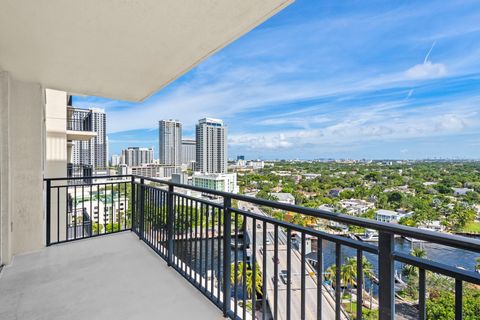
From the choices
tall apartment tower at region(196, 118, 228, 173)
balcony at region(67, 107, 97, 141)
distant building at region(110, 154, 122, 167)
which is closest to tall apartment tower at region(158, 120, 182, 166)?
distant building at region(110, 154, 122, 167)

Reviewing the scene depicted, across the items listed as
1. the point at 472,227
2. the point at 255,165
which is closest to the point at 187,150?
the point at 255,165

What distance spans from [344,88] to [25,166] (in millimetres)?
46698

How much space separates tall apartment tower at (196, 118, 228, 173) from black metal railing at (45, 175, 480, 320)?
17.6 m

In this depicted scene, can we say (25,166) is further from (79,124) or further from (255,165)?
(255,165)

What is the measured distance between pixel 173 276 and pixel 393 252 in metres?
2.36

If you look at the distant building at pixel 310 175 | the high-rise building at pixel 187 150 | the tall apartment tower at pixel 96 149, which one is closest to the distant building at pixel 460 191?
the distant building at pixel 310 175

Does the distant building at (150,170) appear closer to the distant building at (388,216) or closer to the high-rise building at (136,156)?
the distant building at (388,216)

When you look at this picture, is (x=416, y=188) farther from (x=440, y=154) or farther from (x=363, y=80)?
(x=363, y=80)

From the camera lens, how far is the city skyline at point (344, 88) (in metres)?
27.6

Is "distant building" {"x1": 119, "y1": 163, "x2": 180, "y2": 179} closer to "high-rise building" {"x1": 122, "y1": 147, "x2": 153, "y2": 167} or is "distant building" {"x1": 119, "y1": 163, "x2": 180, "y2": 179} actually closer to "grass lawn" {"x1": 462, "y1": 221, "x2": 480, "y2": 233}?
"high-rise building" {"x1": 122, "y1": 147, "x2": 153, "y2": 167}

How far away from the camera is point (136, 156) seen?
2477 centimetres

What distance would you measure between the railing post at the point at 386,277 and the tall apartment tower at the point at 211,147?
20.9 metres

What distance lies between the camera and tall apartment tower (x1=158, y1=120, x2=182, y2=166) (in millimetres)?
27172

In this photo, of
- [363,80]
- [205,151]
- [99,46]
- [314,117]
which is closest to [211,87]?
[205,151]
